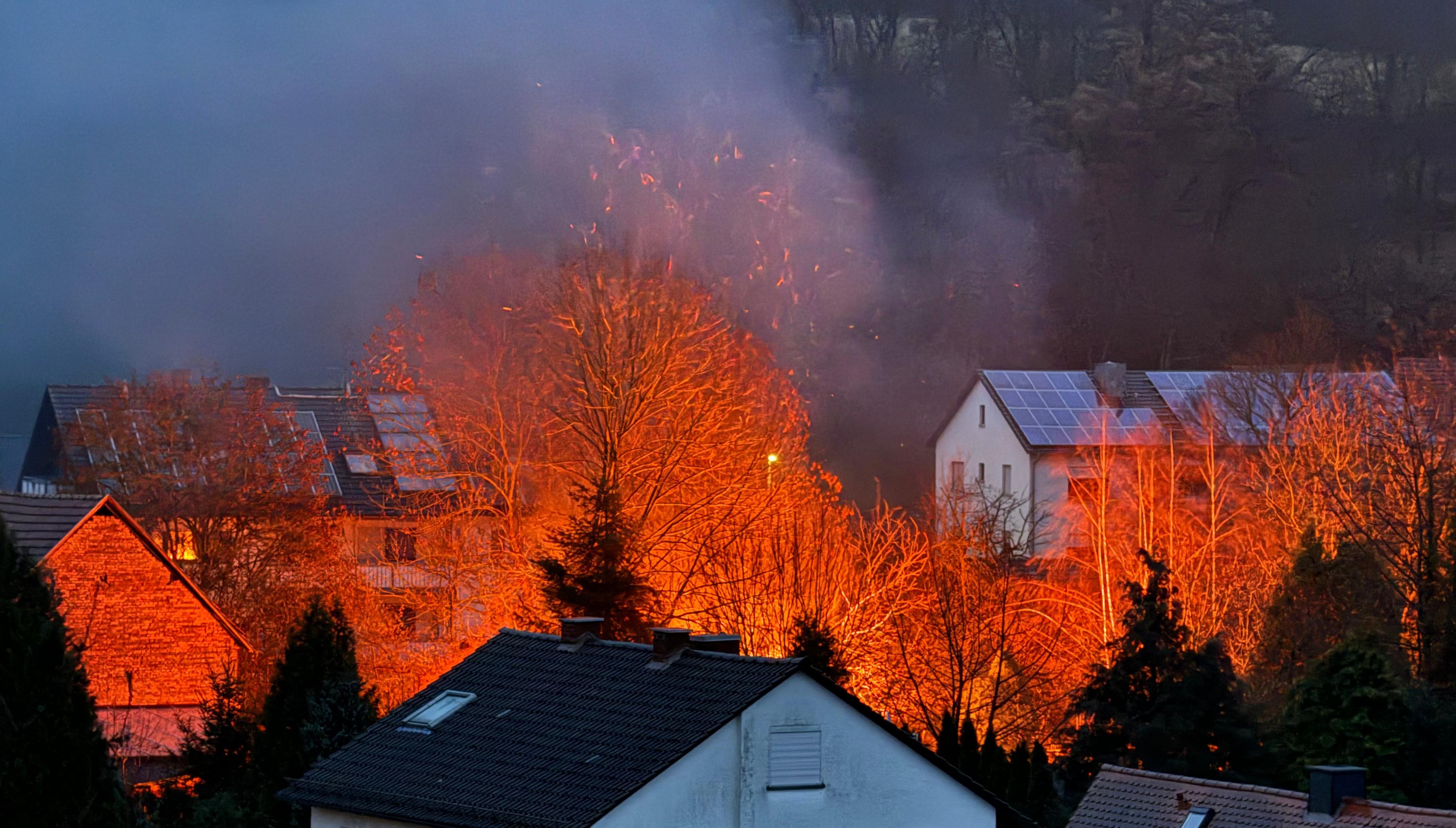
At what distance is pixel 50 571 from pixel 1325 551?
21158 millimetres

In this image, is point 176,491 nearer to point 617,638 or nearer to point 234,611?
point 234,611

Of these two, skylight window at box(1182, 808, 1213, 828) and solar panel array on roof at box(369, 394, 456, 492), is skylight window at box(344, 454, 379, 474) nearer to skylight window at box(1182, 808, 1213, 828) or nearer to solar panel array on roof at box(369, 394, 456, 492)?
solar panel array on roof at box(369, 394, 456, 492)

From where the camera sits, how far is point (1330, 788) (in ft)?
59.3

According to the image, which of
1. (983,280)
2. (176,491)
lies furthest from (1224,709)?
(983,280)

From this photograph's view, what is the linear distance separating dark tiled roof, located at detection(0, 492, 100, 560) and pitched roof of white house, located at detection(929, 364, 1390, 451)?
91.1ft

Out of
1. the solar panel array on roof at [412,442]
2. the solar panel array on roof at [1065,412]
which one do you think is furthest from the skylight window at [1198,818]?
the solar panel array on roof at [1065,412]

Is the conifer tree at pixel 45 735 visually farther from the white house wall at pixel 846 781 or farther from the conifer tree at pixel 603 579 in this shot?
the conifer tree at pixel 603 579

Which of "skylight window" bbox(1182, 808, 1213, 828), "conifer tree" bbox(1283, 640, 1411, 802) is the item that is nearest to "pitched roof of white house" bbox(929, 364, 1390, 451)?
"conifer tree" bbox(1283, 640, 1411, 802)

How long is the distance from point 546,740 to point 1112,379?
3877cm

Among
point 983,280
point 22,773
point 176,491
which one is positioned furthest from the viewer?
point 983,280

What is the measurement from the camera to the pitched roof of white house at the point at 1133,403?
45.7 m

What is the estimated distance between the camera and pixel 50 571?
1534 centimetres

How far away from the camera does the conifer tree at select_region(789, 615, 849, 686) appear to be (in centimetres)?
2208

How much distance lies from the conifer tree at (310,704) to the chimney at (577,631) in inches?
130
